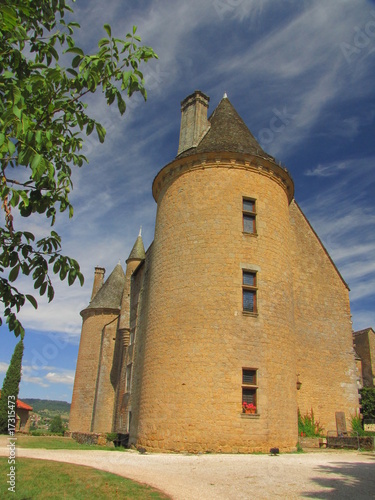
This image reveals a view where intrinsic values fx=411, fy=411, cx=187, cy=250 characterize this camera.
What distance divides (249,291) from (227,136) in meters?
6.74

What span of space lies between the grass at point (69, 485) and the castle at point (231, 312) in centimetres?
510

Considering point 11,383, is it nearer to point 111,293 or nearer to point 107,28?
point 111,293

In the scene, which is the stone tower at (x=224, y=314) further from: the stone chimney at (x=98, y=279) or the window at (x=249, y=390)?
the stone chimney at (x=98, y=279)

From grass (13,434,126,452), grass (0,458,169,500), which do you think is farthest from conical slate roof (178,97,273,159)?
grass (13,434,126,452)

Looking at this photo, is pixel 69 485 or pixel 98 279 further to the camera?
pixel 98 279

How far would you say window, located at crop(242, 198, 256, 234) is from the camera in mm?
15562

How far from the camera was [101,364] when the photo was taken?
1043 inches

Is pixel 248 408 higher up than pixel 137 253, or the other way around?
pixel 137 253

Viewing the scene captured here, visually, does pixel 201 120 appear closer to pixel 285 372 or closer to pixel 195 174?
pixel 195 174

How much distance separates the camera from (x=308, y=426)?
632 inches

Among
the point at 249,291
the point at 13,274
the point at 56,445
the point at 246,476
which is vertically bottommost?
the point at 56,445

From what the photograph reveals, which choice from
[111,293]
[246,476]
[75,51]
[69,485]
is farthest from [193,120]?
[75,51]

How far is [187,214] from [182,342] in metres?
4.84

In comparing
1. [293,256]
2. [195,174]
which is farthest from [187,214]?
[293,256]
